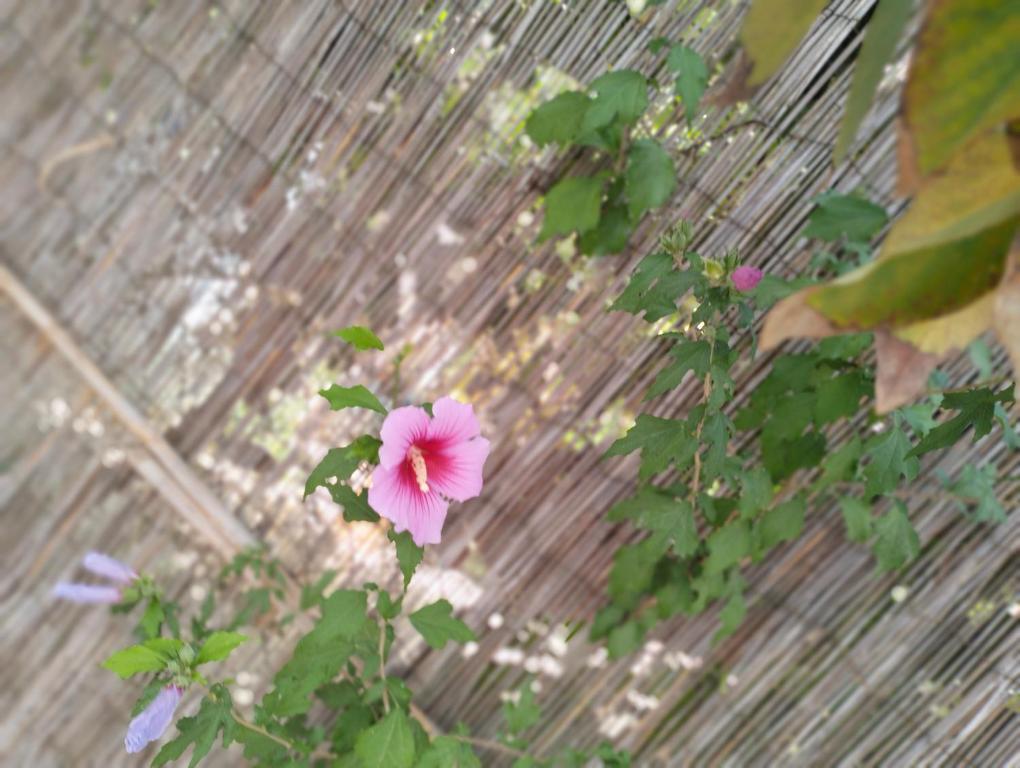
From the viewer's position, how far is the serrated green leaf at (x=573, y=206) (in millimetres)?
1119

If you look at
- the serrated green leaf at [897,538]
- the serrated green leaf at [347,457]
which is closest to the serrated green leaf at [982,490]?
the serrated green leaf at [897,538]

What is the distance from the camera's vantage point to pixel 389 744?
34.1 inches

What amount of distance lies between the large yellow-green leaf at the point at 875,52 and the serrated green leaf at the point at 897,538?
850 millimetres

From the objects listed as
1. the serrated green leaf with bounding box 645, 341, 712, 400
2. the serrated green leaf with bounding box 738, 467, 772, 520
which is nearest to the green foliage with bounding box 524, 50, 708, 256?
the serrated green leaf with bounding box 645, 341, 712, 400

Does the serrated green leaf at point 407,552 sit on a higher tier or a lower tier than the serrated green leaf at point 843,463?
lower

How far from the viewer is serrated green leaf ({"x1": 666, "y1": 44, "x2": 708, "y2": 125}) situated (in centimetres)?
96

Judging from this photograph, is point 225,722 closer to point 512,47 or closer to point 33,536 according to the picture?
point 512,47

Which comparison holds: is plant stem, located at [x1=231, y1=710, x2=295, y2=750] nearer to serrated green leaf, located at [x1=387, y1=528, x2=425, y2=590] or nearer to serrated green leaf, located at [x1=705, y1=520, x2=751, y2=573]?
serrated green leaf, located at [x1=387, y1=528, x2=425, y2=590]

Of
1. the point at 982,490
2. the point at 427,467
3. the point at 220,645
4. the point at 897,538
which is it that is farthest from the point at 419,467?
the point at 982,490

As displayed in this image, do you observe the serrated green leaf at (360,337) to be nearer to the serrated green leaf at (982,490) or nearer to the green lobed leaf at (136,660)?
the green lobed leaf at (136,660)

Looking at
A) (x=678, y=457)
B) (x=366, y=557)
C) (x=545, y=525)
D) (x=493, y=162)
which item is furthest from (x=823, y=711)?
(x=493, y=162)

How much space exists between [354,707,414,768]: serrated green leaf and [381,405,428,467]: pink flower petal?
13.3 inches

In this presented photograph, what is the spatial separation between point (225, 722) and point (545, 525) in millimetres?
679

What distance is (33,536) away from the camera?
1.73 m
